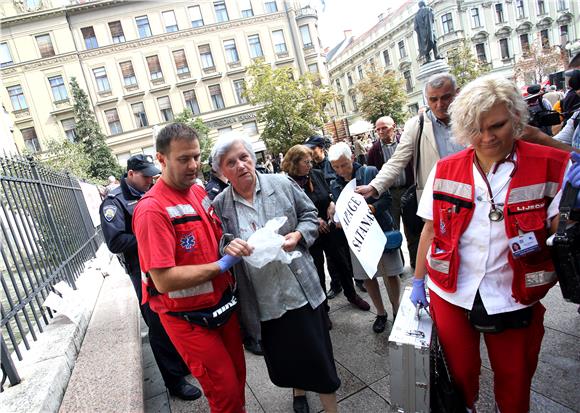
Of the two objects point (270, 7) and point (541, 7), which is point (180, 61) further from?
point (541, 7)

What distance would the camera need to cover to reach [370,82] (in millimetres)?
31188

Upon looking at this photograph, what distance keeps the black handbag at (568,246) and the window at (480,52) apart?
144ft

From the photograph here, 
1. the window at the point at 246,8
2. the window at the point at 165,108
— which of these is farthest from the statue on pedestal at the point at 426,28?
the window at the point at 165,108

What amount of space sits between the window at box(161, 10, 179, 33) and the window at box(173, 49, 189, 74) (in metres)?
2.02

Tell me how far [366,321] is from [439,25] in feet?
135

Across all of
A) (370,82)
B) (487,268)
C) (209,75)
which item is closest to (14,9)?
(209,75)

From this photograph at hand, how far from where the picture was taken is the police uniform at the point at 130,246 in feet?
9.02

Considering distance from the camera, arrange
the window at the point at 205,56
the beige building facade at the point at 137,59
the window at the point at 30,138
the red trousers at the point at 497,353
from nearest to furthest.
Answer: the red trousers at the point at 497,353 < the beige building facade at the point at 137,59 < the window at the point at 30,138 < the window at the point at 205,56

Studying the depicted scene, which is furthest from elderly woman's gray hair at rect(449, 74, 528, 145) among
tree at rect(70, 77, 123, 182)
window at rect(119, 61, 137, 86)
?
window at rect(119, 61, 137, 86)

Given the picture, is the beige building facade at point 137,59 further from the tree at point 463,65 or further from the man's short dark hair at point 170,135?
the man's short dark hair at point 170,135

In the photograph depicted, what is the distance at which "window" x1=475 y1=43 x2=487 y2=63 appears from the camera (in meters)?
37.6

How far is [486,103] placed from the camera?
1520 mm

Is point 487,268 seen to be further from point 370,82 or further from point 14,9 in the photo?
point 14,9

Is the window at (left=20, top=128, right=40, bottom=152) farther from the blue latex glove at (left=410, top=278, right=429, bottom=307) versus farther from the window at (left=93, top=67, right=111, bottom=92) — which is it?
the blue latex glove at (left=410, top=278, right=429, bottom=307)
